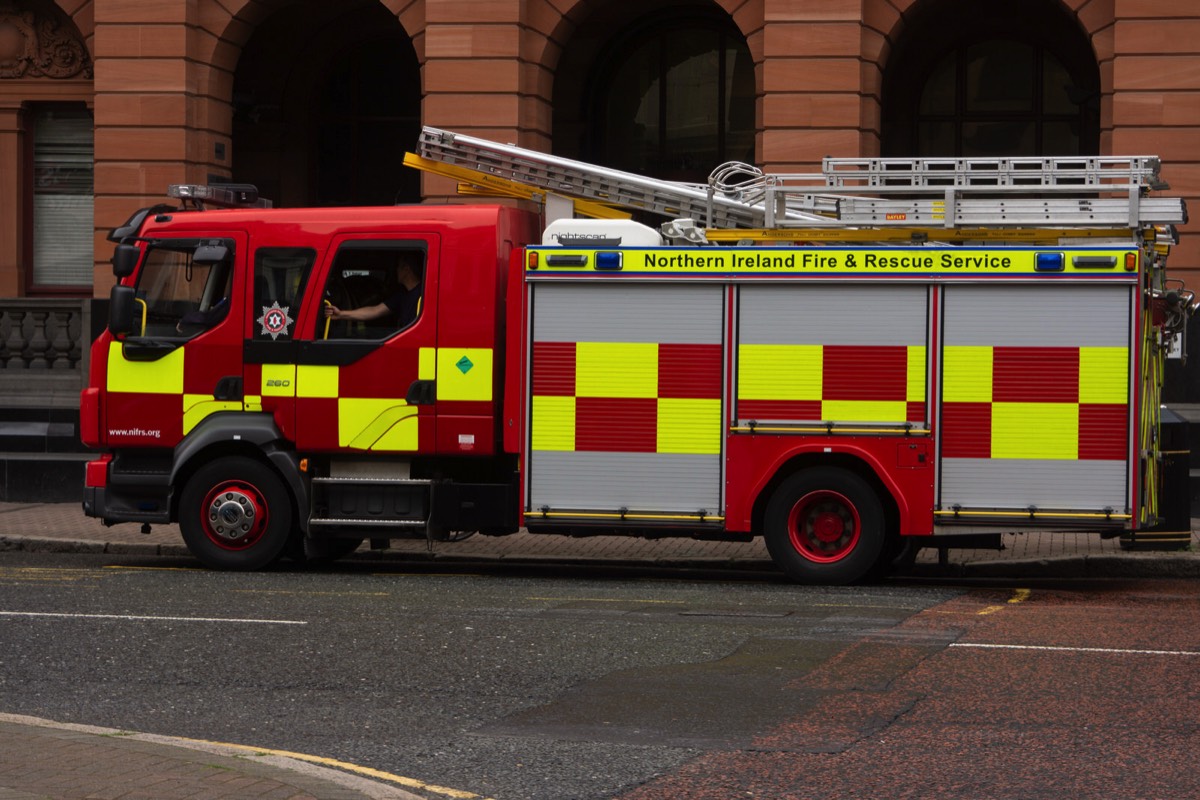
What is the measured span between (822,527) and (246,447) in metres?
4.22

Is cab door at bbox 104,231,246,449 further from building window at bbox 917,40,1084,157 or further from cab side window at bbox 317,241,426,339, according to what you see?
building window at bbox 917,40,1084,157

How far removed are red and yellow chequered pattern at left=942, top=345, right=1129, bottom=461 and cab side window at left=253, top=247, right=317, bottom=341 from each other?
14.9ft

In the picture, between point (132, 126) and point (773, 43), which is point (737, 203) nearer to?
point (773, 43)

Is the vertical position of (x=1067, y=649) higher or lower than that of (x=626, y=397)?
lower

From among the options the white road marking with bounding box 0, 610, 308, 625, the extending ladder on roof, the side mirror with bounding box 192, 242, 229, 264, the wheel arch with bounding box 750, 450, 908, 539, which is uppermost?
the extending ladder on roof

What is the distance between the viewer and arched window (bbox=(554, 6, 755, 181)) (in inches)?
949

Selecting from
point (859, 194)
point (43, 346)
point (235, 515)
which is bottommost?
point (235, 515)

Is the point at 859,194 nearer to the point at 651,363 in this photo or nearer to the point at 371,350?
the point at 651,363

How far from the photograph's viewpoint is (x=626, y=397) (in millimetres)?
12344

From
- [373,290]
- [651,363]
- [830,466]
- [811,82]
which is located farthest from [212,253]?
[811,82]

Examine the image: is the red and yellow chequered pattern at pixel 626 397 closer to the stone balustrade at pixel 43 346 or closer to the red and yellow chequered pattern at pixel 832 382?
the red and yellow chequered pattern at pixel 832 382

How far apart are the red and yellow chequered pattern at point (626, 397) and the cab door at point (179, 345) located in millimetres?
2312

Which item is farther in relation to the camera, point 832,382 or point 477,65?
point 477,65

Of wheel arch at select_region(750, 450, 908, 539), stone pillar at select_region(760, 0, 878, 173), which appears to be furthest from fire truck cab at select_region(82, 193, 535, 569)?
stone pillar at select_region(760, 0, 878, 173)
